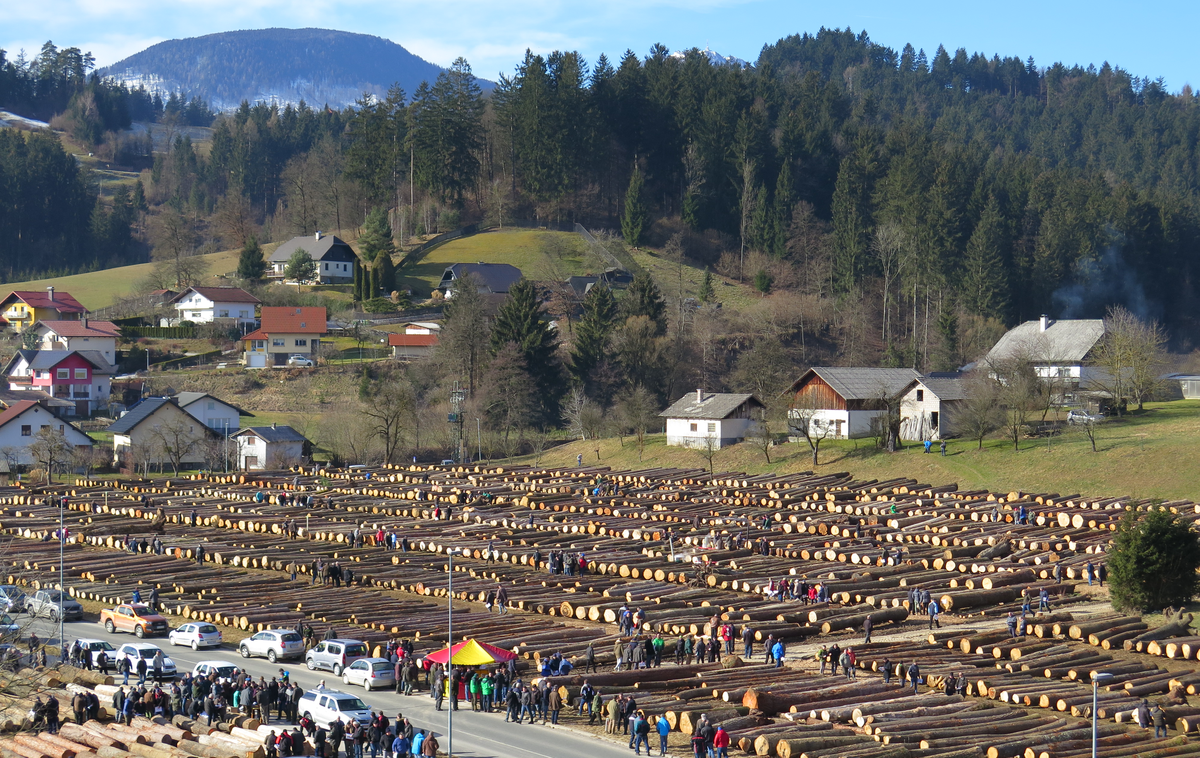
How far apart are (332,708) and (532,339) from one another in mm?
68177

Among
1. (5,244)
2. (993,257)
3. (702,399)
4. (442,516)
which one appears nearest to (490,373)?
(702,399)

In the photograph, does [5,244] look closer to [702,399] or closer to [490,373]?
[490,373]

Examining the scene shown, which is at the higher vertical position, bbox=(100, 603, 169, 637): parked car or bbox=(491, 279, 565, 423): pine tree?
bbox=(491, 279, 565, 423): pine tree

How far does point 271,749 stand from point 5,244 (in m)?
165

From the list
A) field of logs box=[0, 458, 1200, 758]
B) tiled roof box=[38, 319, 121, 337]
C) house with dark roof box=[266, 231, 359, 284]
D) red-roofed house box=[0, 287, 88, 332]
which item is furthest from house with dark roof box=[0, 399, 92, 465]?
house with dark roof box=[266, 231, 359, 284]

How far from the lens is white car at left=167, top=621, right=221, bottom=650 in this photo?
114ft

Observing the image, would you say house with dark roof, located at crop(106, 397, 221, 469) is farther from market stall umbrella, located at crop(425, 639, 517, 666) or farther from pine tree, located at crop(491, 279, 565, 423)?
market stall umbrella, located at crop(425, 639, 517, 666)

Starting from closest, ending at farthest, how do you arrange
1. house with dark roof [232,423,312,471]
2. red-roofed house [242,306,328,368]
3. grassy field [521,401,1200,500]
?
grassy field [521,401,1200,500]
house with dark roof [232,423,312,471]
red-roofed house [242,306,328,368]

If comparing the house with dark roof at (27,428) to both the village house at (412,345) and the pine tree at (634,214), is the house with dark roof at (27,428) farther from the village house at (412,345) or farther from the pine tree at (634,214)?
the pine tree at (634,214)

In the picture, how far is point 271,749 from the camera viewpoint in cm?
2298

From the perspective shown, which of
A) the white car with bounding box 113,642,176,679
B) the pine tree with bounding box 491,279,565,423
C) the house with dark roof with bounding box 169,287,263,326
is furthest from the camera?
the house with dark roof with bounding box 169,287,263,326

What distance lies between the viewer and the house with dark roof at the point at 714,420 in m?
75.1

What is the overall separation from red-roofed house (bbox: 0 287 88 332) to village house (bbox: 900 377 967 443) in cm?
8606

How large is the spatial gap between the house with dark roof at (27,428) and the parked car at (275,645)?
171 feet
